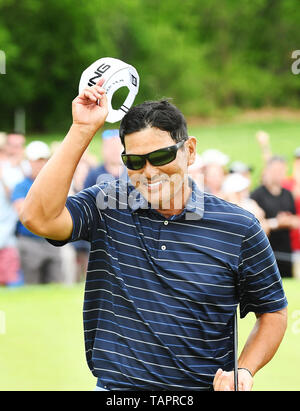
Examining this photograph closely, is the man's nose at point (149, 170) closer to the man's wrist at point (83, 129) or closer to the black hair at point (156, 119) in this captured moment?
the black hair at point (156, 119)

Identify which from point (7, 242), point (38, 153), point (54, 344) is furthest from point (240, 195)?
point (54, 344)

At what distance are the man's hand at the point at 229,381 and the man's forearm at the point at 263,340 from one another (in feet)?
0.34

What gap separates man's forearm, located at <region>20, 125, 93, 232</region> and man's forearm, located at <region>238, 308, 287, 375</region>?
993 mm

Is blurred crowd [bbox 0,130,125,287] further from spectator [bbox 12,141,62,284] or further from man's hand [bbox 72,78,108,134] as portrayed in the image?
man's hand [bbox 72,78,108,134]

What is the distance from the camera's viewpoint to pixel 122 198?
10.2 feet

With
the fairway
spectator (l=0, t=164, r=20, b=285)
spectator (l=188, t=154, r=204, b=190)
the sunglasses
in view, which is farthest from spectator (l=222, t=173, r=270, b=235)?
the sunglasses

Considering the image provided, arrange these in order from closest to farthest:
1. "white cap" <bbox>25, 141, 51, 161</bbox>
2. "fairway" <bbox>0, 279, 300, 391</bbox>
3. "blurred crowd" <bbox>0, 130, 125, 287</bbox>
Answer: "fairway" <bbox>0, 279, 300, 391</bbox>
"blurred crowd" <bbox>0, 130, 125, 287</bbox>
"white cap" <bbox>25, 141, 51, 161</bbox>

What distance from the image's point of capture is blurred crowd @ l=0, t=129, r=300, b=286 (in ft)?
30.6

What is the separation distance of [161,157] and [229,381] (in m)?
0.92

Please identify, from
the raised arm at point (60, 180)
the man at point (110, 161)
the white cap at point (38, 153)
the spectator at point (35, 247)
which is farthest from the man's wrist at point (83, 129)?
the white cap at point (38, 153)

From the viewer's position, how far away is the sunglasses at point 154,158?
2.92 meters

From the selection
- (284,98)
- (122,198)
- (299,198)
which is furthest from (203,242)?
(284,98)

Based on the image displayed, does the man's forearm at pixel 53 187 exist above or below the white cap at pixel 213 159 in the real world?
below

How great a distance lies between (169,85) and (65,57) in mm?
7441
